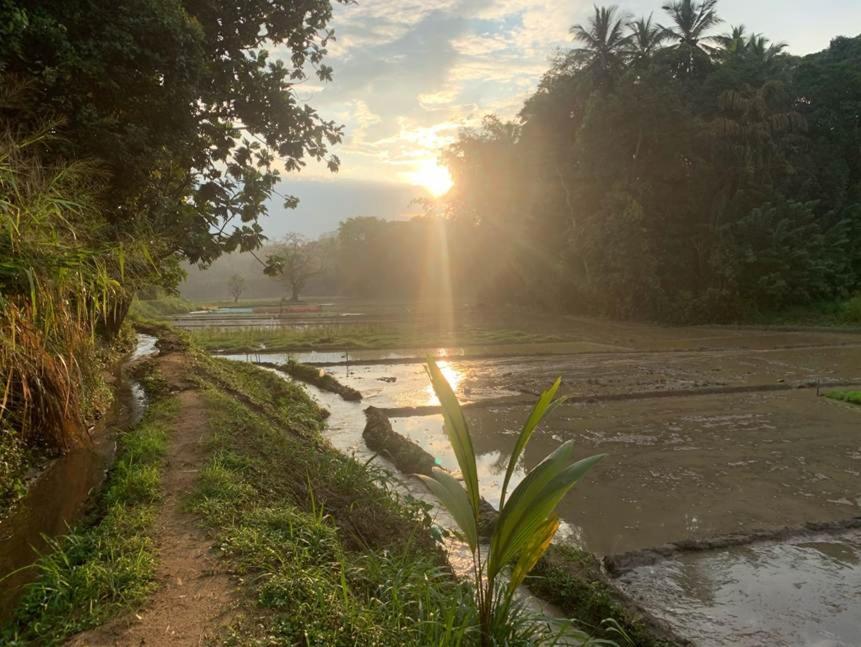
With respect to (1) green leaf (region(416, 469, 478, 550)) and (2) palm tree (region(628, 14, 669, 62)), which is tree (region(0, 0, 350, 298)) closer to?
(1) green leaf (region(416, 469, 478, 550))

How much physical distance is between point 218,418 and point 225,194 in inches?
162

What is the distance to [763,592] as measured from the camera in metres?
4.13

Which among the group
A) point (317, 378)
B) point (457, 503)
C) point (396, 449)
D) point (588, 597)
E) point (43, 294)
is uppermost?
point (43, 294)

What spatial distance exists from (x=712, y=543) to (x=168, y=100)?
7564 millimetres

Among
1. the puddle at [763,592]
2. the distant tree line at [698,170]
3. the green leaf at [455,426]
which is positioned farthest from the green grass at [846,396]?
the distant tree line at [698,170]

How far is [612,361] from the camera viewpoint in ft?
51.5

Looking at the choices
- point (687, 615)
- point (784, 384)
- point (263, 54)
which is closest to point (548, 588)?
point (687, 615)

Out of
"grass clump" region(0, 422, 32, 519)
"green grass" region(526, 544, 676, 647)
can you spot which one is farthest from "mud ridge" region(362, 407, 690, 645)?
"grass clump" region(0, 422, 32, 519)

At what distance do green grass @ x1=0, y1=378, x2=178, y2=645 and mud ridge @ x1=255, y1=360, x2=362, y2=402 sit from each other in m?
6.98

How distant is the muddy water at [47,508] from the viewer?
11.0 ft

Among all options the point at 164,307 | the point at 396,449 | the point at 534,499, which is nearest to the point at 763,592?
the point at 534,499

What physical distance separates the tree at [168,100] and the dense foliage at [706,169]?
18.1 metres

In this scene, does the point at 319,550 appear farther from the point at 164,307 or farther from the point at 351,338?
the point at 164,307

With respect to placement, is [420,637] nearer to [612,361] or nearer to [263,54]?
[263,54]
